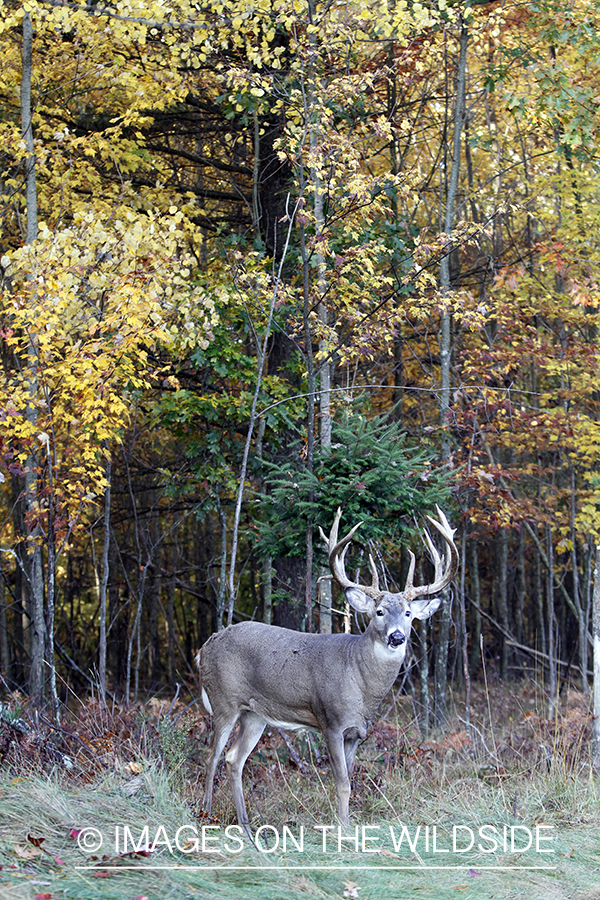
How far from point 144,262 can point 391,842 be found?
6.17 metres

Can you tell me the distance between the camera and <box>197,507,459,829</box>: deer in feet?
20.3

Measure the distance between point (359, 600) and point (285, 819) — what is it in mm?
1612

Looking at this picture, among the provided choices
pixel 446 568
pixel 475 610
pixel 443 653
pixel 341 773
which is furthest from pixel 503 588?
pixel 341 773

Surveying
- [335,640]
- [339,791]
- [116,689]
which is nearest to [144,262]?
[335,640]

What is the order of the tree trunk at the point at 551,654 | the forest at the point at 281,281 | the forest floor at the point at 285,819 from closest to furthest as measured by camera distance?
the forest floor at the point at 285,819
the forest at the point at 281,281
the tree trunk at the point at 551,654

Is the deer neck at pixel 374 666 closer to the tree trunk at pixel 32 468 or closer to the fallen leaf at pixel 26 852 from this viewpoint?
the fallen leaf at pixel 26 852

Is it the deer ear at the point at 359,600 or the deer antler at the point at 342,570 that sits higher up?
the deer antler at the point at 342,570

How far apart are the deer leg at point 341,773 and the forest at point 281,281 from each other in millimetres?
1666

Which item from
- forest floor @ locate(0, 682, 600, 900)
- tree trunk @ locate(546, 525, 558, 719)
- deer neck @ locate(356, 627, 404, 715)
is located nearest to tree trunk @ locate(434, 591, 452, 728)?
tree trunk @ locate(546, 525, 558, 719)

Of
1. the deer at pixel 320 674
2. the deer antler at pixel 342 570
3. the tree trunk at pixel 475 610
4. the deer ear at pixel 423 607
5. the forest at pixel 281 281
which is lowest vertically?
the tree trunk at pixel 475 610

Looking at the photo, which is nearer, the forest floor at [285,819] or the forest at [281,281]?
the forest floor at [285,819]

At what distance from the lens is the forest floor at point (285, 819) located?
4.81 metres

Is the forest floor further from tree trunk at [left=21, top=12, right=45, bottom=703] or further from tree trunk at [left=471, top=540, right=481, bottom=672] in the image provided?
tree trunk at [left=471, top=540, right=481, bottom=672]

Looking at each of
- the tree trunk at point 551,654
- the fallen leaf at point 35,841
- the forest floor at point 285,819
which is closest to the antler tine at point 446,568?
the forest floor at point 285,819
